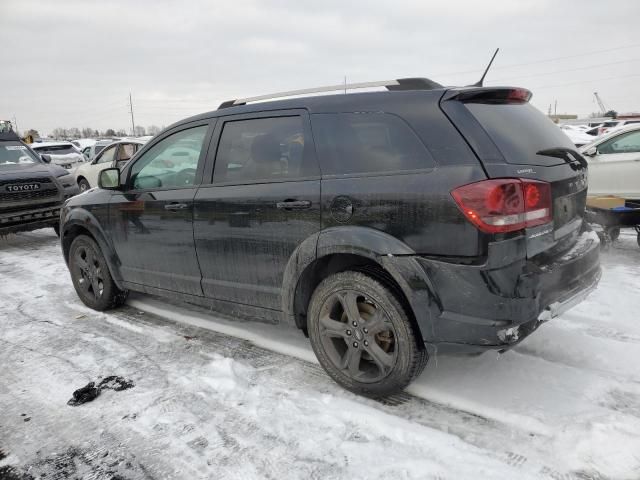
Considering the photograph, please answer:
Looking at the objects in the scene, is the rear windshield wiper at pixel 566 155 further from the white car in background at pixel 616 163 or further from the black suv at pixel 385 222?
the white car in background at pixel 616 163

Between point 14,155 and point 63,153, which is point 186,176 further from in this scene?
point 63,153

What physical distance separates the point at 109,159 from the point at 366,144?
1211cm

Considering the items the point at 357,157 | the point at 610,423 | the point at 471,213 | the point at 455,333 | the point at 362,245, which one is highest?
the point at 357,157

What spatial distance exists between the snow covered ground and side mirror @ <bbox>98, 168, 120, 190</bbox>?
50.8 inches

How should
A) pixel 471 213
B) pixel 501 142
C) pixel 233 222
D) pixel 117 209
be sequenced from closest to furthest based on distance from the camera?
pixel 471 213 → pixel 501 142 → pixel 233 222 → pixel 117 209

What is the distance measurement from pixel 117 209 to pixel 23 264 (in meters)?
3.67

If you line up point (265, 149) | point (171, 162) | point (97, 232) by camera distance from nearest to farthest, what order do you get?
point (265, 149)
point (171, 162)
point (97, 232)

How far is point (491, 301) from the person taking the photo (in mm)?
2412

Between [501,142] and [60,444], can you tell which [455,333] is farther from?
[60,444]

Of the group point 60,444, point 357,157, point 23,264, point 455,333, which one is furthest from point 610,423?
point 23,264

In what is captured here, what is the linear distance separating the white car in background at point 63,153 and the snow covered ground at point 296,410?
18.0 meters

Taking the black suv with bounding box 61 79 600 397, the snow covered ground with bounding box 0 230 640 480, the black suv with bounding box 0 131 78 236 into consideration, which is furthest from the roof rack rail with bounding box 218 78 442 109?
the black suv with bounding box 0 131 78 236

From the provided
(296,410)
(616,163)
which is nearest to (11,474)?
(296,410)

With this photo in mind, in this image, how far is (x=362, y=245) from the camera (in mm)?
2713
